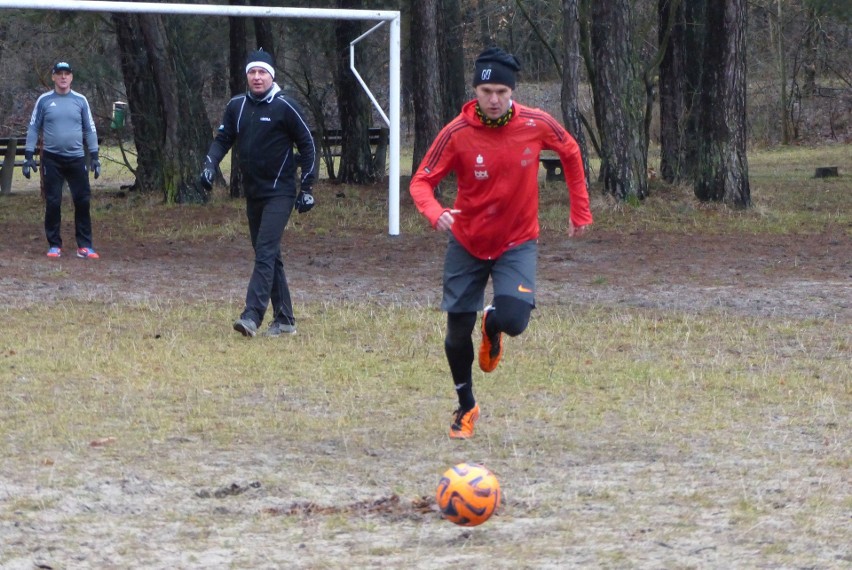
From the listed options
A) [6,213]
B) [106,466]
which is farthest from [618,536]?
[6,213]

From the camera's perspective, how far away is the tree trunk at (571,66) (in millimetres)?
19500

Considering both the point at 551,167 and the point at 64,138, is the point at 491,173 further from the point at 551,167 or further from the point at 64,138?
the point at 551,167

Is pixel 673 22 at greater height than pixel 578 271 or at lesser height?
greater

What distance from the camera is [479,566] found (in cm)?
454

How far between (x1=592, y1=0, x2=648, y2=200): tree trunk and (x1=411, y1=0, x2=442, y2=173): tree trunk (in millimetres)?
2550

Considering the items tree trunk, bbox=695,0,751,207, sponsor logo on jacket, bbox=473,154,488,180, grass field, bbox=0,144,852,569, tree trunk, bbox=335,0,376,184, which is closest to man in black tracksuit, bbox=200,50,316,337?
grass field, bbox=0,144,852,569

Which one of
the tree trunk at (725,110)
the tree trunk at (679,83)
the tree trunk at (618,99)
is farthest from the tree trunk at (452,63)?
the tree trunk at (725,110)

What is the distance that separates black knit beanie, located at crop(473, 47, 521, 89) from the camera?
620 centimetres

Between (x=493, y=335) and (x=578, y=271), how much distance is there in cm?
735

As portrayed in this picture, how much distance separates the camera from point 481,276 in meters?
6.61

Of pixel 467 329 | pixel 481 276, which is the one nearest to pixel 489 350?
pixel 467 329

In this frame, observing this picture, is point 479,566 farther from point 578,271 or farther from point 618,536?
point 578,271

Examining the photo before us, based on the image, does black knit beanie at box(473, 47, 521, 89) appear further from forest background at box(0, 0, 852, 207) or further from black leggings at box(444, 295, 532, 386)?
forest background at box(0, 0, 852, 207)

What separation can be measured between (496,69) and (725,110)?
42.5 ft
